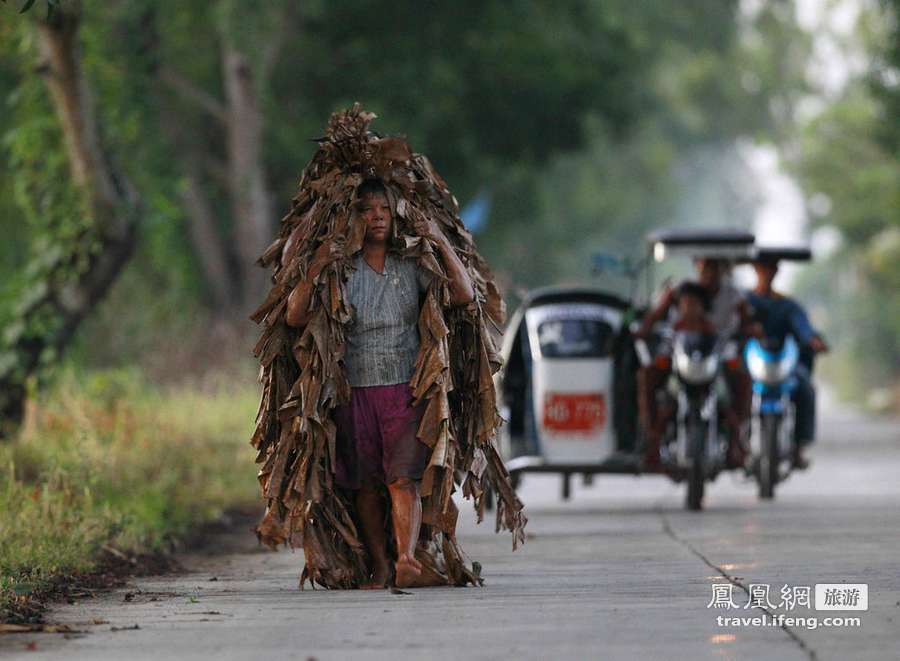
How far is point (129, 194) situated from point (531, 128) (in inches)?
659

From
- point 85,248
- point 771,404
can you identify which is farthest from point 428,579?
point 85,248

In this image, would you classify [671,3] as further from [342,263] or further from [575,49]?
[342,263]

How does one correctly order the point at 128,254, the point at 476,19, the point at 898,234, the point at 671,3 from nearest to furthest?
the point at 128,254 < the point at 476,19 < the point at 898,234 < the point at 671,3

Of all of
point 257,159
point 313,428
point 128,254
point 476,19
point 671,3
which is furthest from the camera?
point 671,3

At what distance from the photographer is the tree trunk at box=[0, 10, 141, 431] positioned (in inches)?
805

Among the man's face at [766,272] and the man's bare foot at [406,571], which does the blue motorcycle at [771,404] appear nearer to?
the man's face at [766,272]

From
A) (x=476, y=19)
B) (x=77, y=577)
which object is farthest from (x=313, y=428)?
(x=476, y=19)

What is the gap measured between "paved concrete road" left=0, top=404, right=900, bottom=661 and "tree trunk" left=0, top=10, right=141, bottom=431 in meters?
5.33

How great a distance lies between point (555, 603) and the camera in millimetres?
10484

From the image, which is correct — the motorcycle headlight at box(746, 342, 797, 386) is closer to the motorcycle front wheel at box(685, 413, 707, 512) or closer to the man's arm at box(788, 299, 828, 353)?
the man's arm at box(788, 299, 828, 353)

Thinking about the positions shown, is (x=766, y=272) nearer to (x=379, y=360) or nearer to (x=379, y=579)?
(x=379, y=360)

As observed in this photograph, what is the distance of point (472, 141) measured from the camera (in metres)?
37.5

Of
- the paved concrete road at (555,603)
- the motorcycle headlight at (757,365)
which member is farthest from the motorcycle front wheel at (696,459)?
the motorcycle headlight at (757,365)

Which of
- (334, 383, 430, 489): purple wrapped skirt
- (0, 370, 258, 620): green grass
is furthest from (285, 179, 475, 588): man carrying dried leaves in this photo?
(0, 370, 258, 620): green grass
